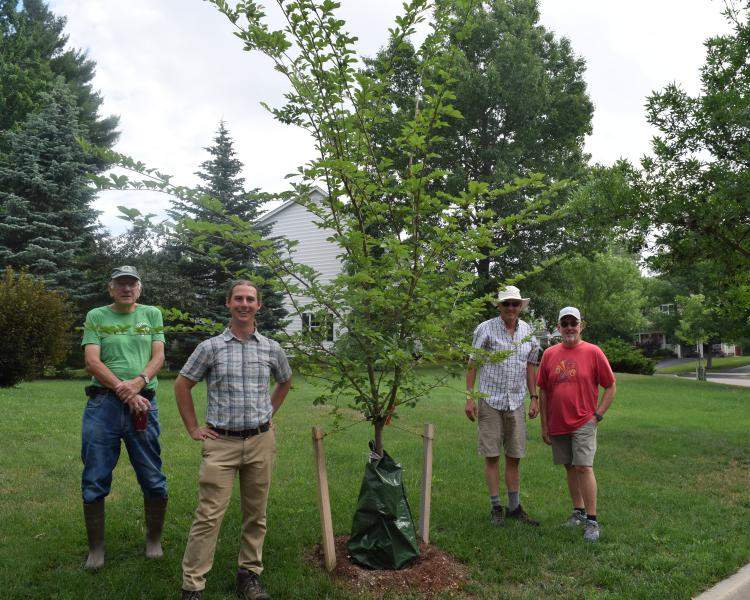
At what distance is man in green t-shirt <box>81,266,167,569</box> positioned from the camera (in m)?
4.04

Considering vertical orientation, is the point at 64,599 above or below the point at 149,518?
below

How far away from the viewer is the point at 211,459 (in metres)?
3.65

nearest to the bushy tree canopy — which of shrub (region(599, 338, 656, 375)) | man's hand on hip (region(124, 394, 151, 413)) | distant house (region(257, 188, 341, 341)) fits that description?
man's hand on hip (region(124, 394, 151, 413))

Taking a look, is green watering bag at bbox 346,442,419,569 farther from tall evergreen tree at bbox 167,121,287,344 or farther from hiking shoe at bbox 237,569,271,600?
tall evergreen tree at bbox 167,121,287,344

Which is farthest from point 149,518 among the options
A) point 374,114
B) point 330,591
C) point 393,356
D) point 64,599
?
point 374,114

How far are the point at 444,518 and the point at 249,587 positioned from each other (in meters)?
2.17

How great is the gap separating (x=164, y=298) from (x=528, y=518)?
16.8 m

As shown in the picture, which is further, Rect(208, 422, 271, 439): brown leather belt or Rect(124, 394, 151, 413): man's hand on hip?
Rect(124, 394, 151, 413): man's hand on hip

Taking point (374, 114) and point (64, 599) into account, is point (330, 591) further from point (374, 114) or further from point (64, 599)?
point (374, 114)

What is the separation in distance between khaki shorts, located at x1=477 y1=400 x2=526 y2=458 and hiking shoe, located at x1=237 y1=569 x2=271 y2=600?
233cm

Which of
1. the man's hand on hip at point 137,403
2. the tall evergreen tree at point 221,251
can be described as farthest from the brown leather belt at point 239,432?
the tall evergreen tree at point 221,251

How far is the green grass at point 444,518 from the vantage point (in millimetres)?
4016

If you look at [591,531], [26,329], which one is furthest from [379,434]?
[26,329]

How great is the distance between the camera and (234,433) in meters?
3.73
